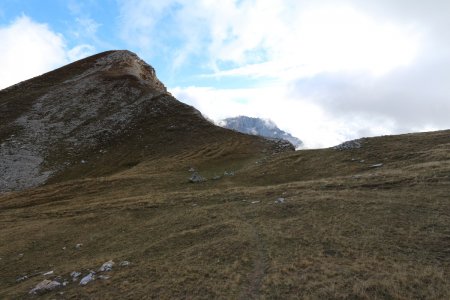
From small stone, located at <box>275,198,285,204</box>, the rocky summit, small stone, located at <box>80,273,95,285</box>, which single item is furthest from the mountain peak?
small stone, located at <box>80,273,95,285</box>

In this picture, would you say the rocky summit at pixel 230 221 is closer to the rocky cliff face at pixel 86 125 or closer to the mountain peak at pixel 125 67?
the rocky cliff face at pixel 86 125

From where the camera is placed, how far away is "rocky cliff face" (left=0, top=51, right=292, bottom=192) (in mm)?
63938

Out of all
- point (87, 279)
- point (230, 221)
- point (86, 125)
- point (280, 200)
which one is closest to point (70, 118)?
point (86, 125)

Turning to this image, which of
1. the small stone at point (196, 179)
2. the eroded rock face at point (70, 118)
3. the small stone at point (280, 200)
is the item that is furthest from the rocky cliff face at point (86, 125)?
the small stone at point (280, 200)

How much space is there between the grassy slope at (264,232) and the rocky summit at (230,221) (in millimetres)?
104

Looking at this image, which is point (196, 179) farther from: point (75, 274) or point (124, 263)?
point (75, 274)

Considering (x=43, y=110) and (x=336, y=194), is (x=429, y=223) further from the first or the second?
(x=43, y=110)

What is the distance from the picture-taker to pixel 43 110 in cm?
8175

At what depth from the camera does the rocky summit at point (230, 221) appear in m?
Result: 18.0

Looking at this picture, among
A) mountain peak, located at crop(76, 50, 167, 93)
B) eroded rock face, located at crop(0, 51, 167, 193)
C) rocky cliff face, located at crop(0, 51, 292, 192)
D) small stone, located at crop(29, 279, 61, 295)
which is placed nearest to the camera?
small stone, located at crop(29, 279, 61, 295)

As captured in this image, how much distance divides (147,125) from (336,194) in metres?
49.7

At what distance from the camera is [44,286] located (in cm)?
2020

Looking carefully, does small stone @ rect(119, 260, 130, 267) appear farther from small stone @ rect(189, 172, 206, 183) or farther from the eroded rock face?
the eroded rock face

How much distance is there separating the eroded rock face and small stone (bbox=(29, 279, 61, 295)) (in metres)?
42.8
